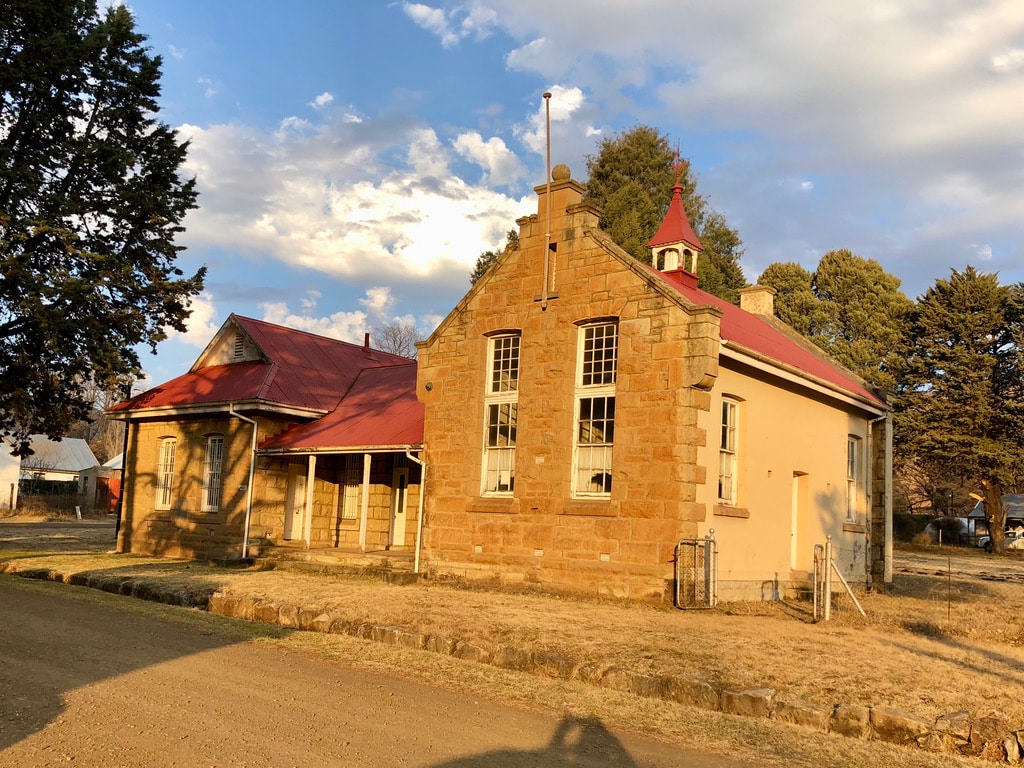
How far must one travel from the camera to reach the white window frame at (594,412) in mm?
15594

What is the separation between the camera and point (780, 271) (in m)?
51.6

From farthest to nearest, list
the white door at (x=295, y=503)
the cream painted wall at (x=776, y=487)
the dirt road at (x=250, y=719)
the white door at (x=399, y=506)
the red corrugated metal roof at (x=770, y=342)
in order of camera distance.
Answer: the white door at (x=295, y=503)
the white door at (x=399, y=506)
the red corrugated metal roof at (x=770, y=342)
the cream painted wall at (x=776, y=487)
the dirt road at (x=250, y=719)

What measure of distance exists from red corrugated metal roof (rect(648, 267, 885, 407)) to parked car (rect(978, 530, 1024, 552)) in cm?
2572

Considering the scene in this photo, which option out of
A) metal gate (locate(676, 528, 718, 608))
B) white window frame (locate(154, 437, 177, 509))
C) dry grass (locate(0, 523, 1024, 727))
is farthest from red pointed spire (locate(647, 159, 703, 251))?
white window frame (locate(154, 437, 177, 509))

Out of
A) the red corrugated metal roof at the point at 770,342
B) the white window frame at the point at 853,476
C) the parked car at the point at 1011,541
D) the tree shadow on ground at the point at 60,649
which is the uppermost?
the red corrugated metal roof at the point at 770,342

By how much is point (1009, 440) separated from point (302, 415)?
35200 mm

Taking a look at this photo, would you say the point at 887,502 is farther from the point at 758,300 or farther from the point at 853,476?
the point at 758,300

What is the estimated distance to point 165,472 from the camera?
80.2 feet

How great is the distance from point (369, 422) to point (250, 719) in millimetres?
14836

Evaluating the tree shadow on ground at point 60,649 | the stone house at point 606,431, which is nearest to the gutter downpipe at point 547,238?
the stone house at point 606,431

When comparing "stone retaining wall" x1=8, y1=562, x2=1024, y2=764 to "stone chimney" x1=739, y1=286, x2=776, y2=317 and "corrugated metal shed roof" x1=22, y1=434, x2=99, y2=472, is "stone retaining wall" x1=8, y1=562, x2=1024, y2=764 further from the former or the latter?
"corrugated metal shed roof" x1=22, y1=434, x2=99, y2=472

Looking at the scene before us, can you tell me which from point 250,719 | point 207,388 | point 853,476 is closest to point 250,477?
point 207,388

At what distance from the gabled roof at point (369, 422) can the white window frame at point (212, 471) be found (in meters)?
1.78

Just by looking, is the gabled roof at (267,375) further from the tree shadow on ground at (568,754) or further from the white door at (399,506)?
the tree shadow on ground at (568,754)
